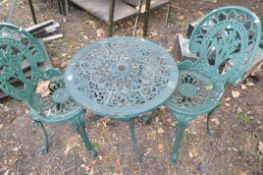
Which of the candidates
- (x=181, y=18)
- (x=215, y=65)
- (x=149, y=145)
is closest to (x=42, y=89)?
(x=149, y=145)

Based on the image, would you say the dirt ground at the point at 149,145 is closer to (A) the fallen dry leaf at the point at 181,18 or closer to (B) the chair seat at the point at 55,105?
(B) the chair seat at the point at 55,105

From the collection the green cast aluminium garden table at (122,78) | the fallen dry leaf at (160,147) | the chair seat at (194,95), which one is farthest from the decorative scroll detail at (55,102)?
the fallen dry leaf at (160,147)

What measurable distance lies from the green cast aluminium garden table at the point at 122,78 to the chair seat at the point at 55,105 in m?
0.32

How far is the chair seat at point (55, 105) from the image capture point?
280 centimetres

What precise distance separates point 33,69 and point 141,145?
149 centimetres

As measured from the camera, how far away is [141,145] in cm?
Answer: 341

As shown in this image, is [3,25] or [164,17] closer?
[3,25]

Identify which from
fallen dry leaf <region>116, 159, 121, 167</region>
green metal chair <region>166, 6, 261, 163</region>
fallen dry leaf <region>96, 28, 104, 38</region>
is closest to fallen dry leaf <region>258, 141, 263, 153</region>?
green metal chair <region>166, 6, 261, 163</region>

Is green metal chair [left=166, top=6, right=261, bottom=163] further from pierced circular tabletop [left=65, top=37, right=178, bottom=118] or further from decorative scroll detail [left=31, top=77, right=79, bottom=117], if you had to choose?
decorative scroll detail [left=31, top=77, right=79, bottom=117]

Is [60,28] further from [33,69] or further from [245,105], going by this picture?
[245,105]

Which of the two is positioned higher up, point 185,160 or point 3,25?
point 3,25

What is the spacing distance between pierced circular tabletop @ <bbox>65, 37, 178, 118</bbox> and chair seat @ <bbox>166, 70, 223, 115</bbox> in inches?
12.5

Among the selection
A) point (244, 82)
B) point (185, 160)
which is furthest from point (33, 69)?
A: point (244, 82)

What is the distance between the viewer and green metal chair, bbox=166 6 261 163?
2723mm
